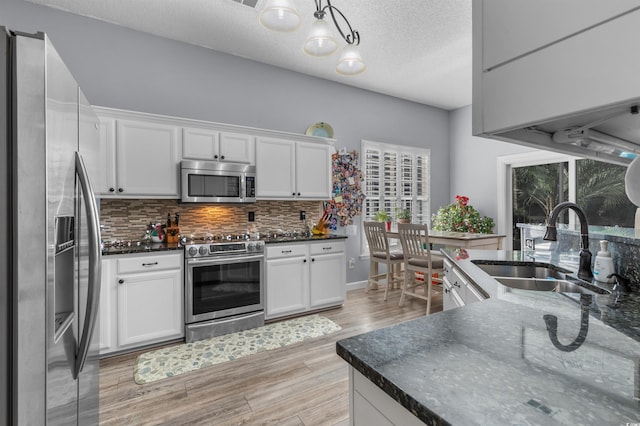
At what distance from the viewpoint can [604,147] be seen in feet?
3.73

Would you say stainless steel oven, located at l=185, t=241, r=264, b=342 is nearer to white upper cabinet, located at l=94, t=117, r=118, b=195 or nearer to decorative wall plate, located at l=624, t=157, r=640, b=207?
white upper cabinet, located at l=94, t=117, r=118, b=195

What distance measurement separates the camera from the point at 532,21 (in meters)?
0.72

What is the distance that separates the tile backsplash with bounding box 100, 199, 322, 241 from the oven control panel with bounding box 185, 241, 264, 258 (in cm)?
60

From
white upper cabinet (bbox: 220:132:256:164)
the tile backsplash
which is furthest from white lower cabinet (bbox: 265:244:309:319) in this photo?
white upper cabinet (bbox: 220:132:256:164)

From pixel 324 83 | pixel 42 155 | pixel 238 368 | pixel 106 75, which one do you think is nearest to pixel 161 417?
pixel 238 368

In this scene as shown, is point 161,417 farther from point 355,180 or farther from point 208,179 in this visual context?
point 355,180

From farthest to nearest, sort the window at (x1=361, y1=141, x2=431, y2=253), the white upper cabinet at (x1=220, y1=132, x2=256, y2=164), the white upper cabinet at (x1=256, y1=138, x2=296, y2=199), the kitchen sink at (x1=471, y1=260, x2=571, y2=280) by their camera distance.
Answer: the window at (x1=361, y1=141, x2=431, y2=253)
the white upper cabinet at (x1=256, y1=138, x2=296, y2=199)
the white upper cabinet at (x1=220, y1=132, x2=256, y2=164)
the kitchen sink at (x1=471, y1=260, x2=571, y2=280)

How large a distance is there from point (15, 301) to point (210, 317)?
237 cm

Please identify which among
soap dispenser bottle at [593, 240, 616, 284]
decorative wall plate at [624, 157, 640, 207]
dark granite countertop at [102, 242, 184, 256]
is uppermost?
decorative wall plate at [624, 157, 640, 207]

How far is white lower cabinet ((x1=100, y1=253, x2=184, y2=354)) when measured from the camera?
2.62 metres

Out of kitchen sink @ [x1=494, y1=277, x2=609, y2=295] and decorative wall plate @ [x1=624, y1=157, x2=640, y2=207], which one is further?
kitchen sink @ [x1=494, y1=277, x2=609, y2=295]

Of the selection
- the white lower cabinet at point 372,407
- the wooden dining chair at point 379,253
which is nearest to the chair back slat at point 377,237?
the wooden dining chair at point 379,253

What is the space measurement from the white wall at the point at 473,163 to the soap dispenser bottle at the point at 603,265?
410 cm

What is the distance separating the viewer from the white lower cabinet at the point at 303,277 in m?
3.43
